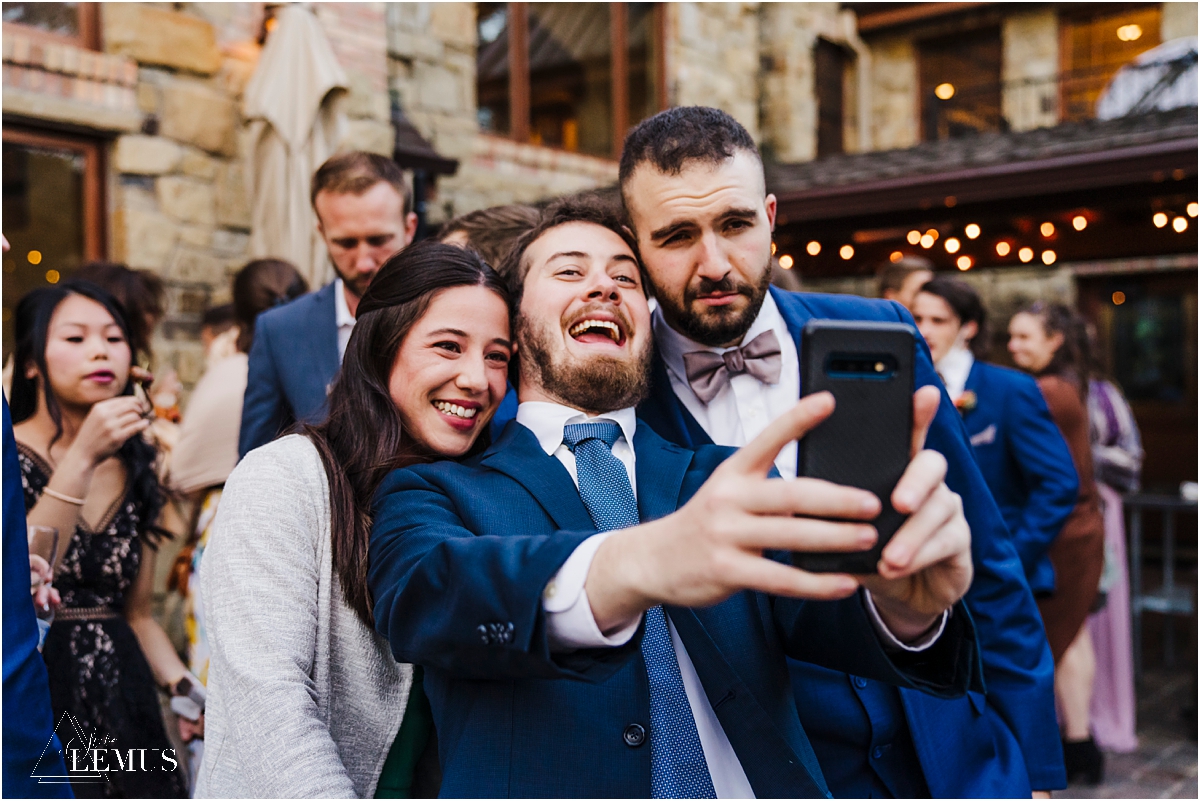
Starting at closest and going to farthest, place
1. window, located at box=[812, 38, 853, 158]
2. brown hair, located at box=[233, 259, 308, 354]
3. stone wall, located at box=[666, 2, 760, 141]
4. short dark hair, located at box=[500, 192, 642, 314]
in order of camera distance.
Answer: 1. short dark hair, located at box=[500, 192, 642, 314]
2. brown hair, located at box=[233, 259, 308, 354]
3. stone wall, located at box=[666, 2, 760, 141]
4. window, located at box=[812, 38, 853, 158]

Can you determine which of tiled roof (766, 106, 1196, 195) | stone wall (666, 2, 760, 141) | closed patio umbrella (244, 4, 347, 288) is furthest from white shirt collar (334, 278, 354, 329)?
stone wall (666, 2, 760, 141)

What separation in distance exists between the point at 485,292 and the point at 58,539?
1592 millimetres

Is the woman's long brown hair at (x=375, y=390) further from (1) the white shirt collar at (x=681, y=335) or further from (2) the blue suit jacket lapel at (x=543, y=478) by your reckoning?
(1) the white shirt collar at (x=681, y=335)

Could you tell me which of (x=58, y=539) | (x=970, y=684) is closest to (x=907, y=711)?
(x=970, y=684)

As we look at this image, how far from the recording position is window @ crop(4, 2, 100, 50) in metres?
4.82

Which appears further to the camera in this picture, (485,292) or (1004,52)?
(1004,52)

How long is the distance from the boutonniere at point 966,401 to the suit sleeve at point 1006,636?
2.32 meters

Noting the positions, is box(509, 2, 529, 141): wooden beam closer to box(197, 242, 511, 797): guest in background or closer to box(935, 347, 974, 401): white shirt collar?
box(935, 347, 974, 401): white shirt collar

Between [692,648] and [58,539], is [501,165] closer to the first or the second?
[58,539]

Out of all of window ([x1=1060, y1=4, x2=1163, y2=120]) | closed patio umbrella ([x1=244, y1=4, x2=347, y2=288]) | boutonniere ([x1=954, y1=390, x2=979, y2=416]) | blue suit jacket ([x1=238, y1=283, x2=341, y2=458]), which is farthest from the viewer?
window ([x1=1060, y1=4, x2=1163, y2=120])

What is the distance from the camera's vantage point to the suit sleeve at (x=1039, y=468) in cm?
409

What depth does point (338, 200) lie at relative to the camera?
3.09 meters

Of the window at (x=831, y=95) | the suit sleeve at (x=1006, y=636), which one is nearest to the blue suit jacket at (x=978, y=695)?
the suit sleeve at (x=1006, y=636)

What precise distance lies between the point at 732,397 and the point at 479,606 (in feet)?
3.76
